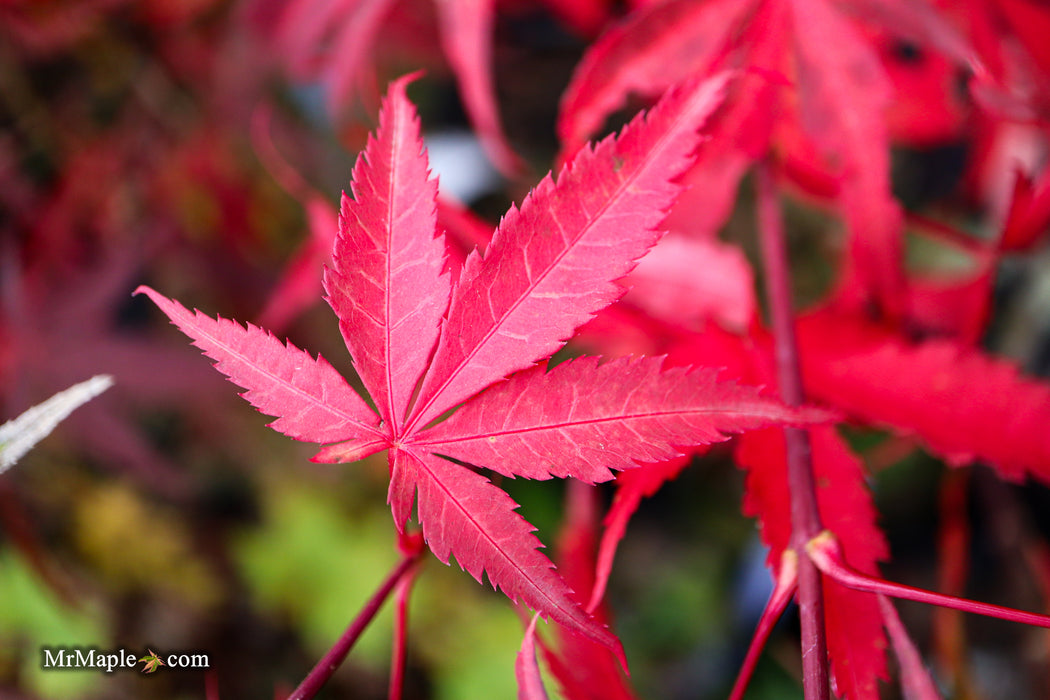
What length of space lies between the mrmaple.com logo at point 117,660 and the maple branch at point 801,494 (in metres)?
0.33

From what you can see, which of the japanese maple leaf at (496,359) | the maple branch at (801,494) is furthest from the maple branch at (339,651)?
the maple branch at (801,494)

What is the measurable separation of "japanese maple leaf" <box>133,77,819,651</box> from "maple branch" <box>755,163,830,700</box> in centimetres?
9

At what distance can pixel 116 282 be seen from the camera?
2.34 ft

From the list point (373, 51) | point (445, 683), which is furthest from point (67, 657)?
point (373, 51)

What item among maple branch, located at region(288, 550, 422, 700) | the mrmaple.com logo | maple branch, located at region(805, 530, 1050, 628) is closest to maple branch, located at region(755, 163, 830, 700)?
maple branch, located at region(805, 530, 1050, 628)

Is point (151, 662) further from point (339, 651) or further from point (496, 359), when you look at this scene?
point (496, 359)

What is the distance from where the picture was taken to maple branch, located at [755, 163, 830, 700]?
0.29m

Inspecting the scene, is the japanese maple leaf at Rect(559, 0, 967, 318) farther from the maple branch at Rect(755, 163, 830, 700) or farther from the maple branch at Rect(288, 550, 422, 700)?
the maple branch at Rect(288, 550, 422, 700)

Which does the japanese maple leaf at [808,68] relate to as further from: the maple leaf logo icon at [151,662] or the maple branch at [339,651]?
the maple leaf logo icon at [151,662]

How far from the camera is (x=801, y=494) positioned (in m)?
0.33

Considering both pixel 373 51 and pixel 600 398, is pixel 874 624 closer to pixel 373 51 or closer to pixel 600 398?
pixel 600 398

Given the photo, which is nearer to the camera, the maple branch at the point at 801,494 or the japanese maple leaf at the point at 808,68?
the maple branch at the point at 801,494

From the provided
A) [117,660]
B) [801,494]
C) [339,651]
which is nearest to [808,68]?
[801,494]

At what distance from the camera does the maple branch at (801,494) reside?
11.2 inches
